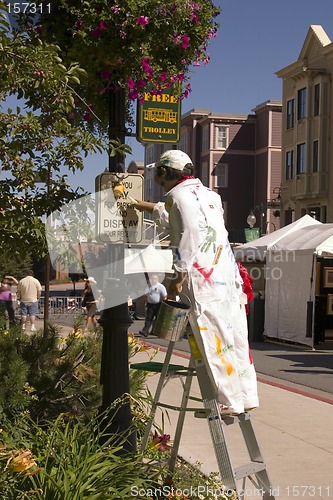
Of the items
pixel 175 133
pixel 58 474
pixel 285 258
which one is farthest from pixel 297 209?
pixel 58 474

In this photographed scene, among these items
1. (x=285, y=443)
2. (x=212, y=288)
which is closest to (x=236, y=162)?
(x=285, y=443)

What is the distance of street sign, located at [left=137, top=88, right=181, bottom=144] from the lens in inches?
246

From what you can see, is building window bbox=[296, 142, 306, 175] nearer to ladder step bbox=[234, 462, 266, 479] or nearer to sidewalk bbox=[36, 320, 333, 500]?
sidewalk bbox=[36, 320, 333, 500]

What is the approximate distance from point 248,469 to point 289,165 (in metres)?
38.2

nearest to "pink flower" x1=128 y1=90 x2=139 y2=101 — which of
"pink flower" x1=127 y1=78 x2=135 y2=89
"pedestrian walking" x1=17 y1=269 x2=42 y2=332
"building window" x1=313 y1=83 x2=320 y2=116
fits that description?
"pink flower" x1=127 y1=78 x2=135 y2=89

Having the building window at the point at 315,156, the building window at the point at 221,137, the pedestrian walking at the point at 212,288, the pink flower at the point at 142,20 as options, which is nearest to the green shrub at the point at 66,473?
the pedestrian walking at the point at 212,288

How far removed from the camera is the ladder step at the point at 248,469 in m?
4.39

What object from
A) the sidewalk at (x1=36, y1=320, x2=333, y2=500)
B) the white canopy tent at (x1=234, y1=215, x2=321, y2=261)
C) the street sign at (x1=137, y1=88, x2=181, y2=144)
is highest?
the street sign at (x1=137, y1=88, x2=181, y2=144)

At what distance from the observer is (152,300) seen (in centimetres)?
2244

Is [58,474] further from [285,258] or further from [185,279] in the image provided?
[285,258]

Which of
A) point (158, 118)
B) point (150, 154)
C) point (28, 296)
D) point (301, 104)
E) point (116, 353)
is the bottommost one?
point (28, 296)

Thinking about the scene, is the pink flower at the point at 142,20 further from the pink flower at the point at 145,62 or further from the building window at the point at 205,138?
the building window at the point at 205,138

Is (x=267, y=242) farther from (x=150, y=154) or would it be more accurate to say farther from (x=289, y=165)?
(x=150, y=154)

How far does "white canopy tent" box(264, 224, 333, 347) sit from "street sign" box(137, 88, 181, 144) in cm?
1198
